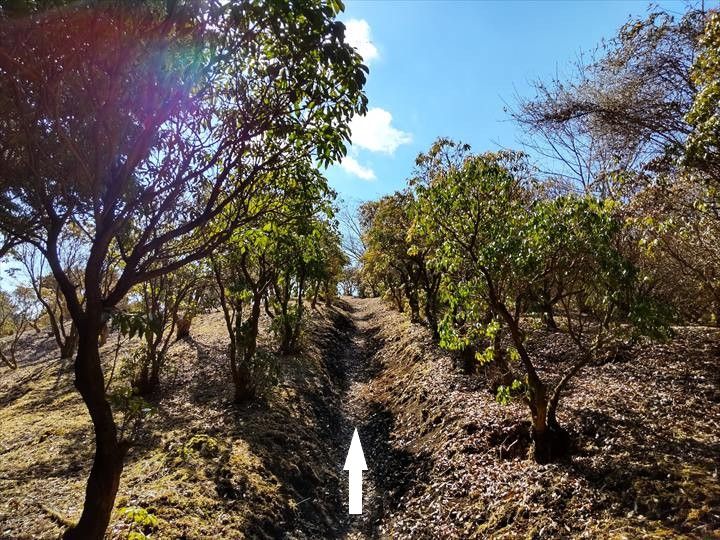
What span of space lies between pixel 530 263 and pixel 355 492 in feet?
20.2

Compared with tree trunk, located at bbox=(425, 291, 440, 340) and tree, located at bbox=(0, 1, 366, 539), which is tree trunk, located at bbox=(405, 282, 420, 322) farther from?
tree, located at bbox=(0, 1, 366, 539)

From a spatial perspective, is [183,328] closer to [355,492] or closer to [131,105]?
[355,492]

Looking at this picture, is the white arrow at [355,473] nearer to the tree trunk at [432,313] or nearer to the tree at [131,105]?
the tree at [131,105]

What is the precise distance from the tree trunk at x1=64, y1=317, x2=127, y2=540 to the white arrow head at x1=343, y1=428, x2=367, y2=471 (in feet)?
18.5

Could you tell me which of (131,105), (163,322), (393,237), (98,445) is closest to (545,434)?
(98,445)

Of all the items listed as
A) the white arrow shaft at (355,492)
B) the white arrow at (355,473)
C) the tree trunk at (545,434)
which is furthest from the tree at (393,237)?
the tree trunk at (545,434)

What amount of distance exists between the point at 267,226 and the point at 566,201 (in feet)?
15.9

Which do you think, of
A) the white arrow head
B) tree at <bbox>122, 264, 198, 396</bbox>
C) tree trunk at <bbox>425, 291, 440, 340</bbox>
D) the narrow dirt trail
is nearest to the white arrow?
the white arrow head

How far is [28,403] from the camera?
48.6ft

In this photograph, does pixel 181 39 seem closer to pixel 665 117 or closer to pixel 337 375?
pixel 665 117

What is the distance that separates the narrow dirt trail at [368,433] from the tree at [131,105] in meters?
5.27

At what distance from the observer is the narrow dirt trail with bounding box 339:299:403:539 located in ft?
28.5

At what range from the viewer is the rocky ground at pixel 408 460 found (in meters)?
6.41

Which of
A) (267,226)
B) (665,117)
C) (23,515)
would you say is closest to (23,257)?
(23,515)
